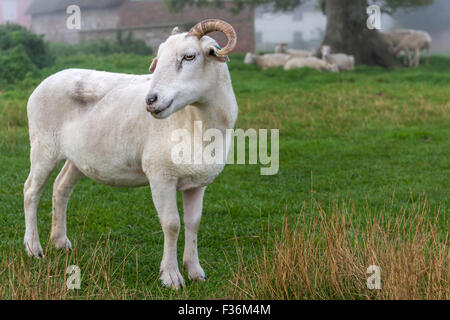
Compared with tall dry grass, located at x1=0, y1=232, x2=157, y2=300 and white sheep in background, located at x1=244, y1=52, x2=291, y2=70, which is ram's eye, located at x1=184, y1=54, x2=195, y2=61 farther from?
white sheep in background, located at x1=244, y1=52, x2=291, y2=70

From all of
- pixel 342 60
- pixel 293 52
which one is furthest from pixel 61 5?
pixel 342 60

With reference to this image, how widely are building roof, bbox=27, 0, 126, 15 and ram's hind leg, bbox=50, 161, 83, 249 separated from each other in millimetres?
34180

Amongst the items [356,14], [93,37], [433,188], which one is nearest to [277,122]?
[433,188]

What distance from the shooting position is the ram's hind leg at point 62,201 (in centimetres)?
616

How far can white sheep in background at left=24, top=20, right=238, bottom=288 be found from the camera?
4641 millimetres

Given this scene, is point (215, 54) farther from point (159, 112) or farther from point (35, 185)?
point (35, 185)

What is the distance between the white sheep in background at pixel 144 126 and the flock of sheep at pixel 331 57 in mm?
17782

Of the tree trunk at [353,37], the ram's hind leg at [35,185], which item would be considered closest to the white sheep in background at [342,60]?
the tree trunk at [353,37]

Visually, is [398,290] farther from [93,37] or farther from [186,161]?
[93,37]

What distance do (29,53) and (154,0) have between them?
61.1 feet

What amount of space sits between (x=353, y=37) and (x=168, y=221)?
22.4m

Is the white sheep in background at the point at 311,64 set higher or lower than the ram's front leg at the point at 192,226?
higher

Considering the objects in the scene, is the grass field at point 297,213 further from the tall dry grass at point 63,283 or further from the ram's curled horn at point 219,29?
the ram's curled horn at point 219,29
